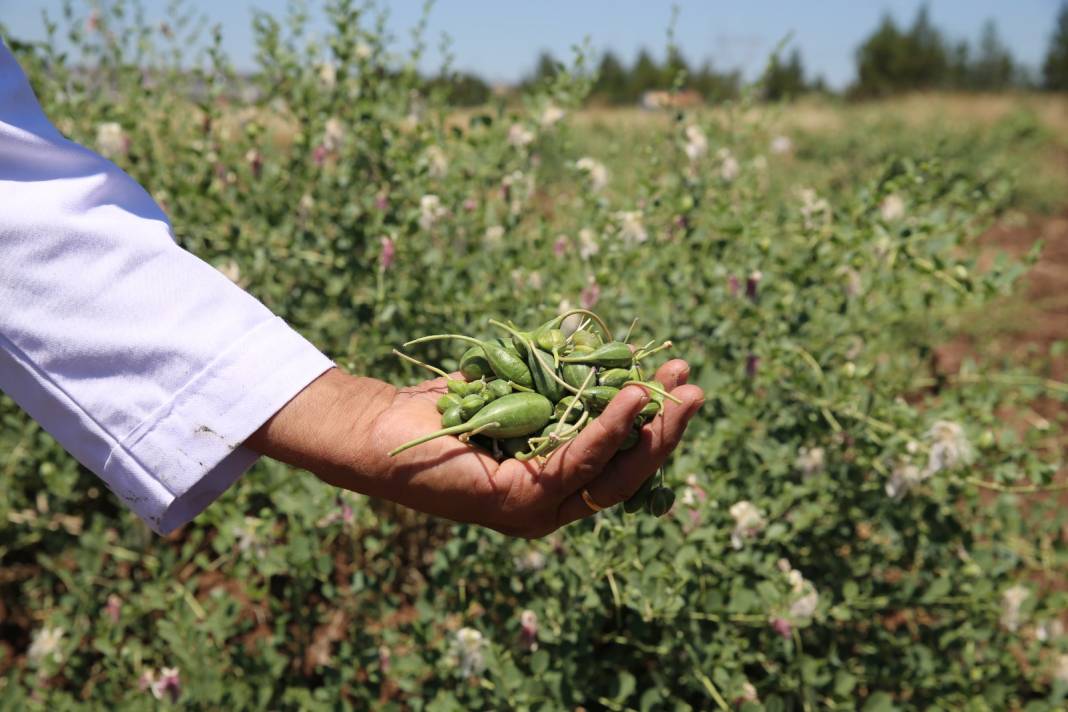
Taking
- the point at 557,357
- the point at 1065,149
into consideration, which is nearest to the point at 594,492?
the point at 557,357

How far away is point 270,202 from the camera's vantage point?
7.38 ft

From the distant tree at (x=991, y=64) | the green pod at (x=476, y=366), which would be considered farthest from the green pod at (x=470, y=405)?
the distant tree at (x=991, y=64)

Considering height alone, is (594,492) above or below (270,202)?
below

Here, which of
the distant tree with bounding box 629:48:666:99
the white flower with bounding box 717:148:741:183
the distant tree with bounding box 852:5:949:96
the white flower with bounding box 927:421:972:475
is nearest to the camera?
the white flower with bounding box 927:421:972:475

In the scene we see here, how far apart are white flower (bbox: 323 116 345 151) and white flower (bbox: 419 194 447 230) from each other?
0.32 metres

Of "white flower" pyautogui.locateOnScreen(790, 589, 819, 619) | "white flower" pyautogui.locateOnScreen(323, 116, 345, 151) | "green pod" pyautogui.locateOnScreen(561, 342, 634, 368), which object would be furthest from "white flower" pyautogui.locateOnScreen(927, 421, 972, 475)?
"white flower" pyautogui.locateOnScreen(323, 116, 345, 151)

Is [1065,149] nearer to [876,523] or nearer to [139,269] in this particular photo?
[876,523]

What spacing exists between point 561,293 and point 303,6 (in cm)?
122

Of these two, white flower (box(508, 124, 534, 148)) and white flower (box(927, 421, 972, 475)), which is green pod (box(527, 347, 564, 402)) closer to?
white flower (box(927, 421, 972, 475))

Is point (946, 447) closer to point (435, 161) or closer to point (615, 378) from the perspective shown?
point (615, 378)

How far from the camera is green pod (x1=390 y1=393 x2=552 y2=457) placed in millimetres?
1006

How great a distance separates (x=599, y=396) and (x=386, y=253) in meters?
1.00

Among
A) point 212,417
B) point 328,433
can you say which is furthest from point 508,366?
point 212,417

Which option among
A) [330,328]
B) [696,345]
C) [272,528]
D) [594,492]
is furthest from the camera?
[330,328]
